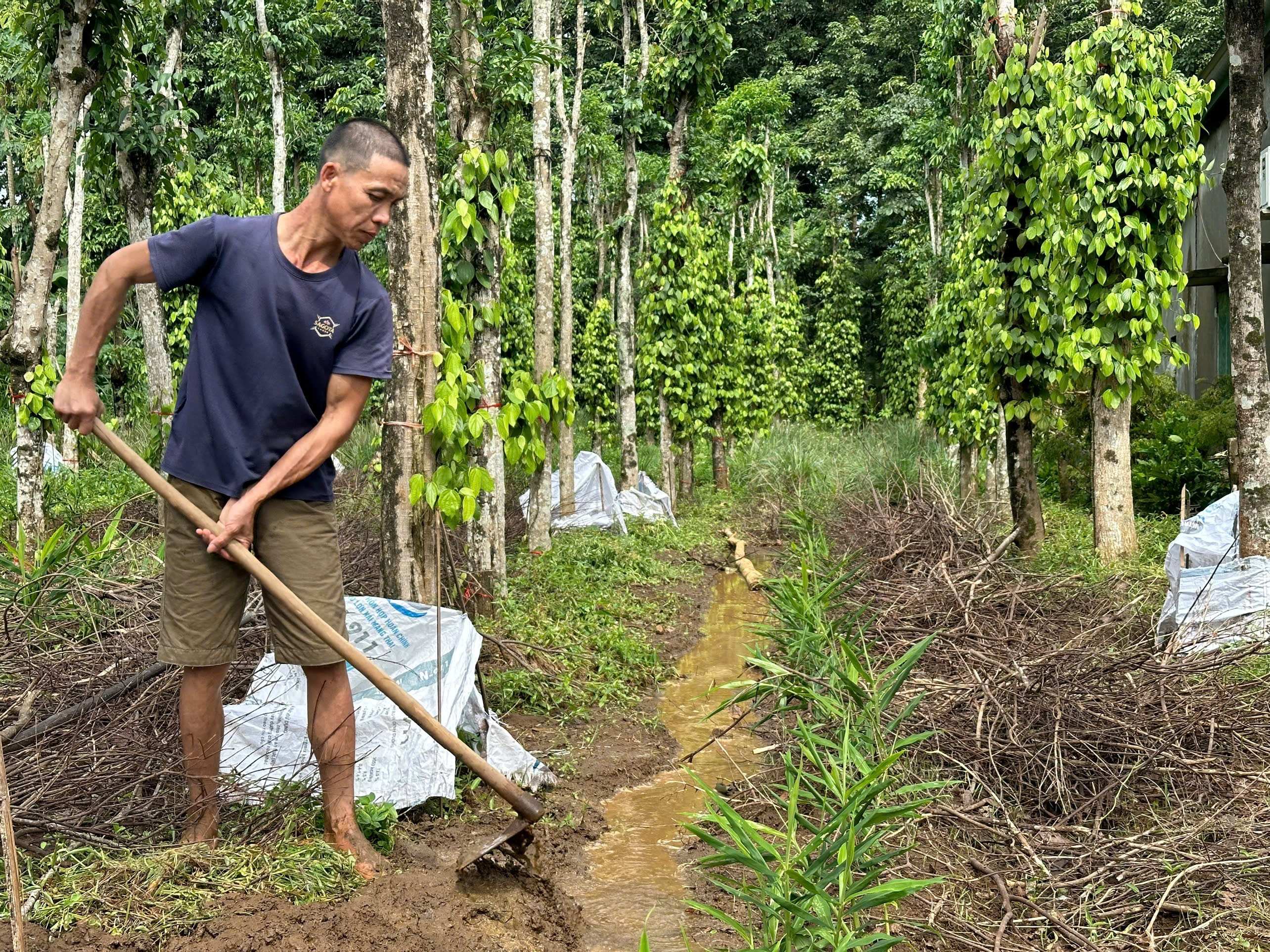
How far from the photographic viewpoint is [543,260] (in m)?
10.5

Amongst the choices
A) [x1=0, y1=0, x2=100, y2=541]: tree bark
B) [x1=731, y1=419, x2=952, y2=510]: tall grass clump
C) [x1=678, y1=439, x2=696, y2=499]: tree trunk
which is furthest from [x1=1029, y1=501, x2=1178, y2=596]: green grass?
[x1=0, y1=0, x2=100, y2=541]: tree bark

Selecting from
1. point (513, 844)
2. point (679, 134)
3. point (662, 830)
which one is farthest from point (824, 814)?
point (679, 134)

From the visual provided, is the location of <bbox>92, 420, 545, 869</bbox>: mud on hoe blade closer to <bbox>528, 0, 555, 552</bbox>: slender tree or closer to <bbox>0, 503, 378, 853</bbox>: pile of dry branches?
<bbox>0, 503, 378, 853</bbox>: pile of dry branches

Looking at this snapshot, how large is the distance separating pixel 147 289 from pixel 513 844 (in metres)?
8.10

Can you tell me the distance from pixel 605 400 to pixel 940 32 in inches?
357

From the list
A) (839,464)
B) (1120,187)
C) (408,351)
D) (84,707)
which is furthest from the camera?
(839,464)

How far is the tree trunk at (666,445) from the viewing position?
14.4 meters

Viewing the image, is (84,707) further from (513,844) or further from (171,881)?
(513,844)

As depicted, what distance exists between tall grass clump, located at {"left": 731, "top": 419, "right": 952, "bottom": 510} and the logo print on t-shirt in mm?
6102

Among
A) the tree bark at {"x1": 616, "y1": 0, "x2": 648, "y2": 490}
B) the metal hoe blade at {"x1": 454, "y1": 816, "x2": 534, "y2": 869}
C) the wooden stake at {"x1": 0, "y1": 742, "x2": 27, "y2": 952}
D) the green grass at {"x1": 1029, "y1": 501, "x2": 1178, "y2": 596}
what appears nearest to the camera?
the wooden stake at {"x1": 0, "y1": 742, "x2": 27, "y2": 952}

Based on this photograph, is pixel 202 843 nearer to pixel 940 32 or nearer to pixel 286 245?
pixel 286 245

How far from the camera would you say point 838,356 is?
27250mm

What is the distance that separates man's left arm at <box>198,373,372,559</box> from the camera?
3176 millimetres

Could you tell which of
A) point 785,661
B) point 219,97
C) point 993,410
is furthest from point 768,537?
point 219,97
